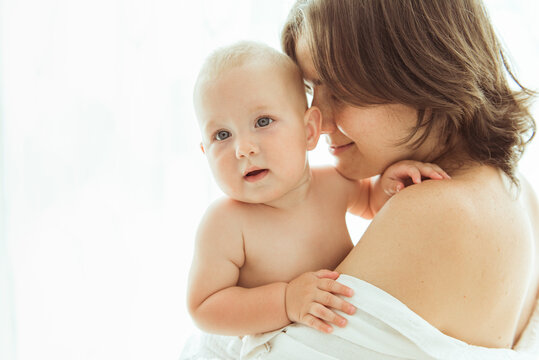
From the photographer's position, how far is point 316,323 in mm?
1001

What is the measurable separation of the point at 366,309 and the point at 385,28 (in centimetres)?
60

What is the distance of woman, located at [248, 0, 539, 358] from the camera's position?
984 mm

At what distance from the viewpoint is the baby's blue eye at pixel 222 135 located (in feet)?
3.79

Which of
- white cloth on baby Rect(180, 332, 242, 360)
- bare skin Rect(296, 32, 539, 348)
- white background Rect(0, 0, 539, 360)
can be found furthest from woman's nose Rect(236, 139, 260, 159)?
A: white background Rect(0, 0, 539, 360)

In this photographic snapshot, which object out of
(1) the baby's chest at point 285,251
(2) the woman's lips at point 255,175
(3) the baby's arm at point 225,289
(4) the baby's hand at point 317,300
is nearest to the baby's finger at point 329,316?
(4) the baby's hand at point 317,300

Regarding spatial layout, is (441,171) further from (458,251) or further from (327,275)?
(327,275)

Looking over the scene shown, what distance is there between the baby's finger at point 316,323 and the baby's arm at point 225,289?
7cm

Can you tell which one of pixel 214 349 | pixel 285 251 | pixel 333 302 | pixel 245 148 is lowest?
pixel 214 349

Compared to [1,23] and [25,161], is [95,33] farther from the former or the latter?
[25,161]

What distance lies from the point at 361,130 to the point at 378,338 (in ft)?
1.63

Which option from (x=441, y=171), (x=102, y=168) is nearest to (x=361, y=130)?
(x=441, y=171)

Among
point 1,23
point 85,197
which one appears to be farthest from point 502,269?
point 1,23

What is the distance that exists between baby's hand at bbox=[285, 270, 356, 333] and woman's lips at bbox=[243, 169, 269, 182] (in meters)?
0.24

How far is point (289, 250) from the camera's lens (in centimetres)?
121
